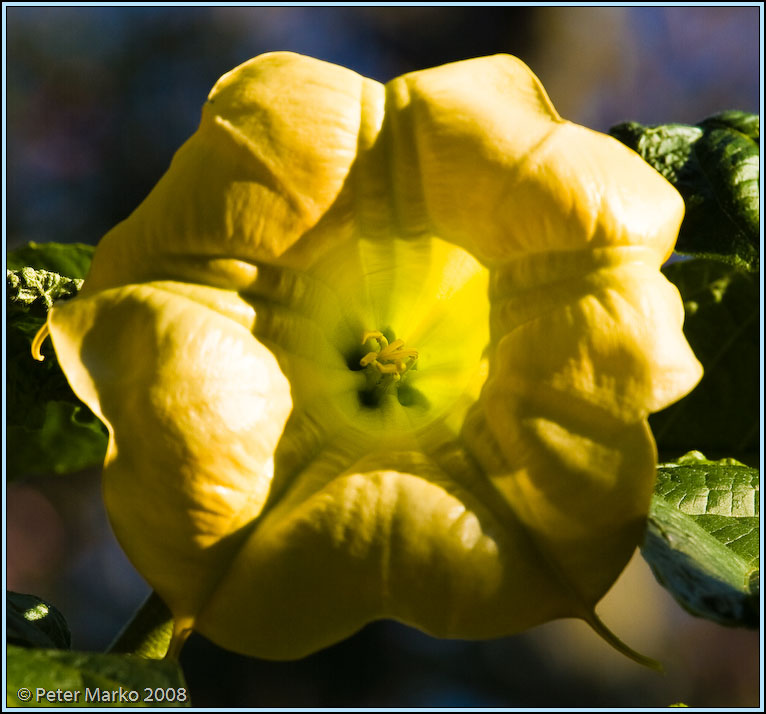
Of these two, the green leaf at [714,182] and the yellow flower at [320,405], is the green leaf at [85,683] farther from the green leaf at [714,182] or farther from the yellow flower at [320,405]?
the green leaf at [714,182]

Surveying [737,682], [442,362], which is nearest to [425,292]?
[442,362]

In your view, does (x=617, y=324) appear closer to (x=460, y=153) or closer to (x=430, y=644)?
(x=460, y=153)

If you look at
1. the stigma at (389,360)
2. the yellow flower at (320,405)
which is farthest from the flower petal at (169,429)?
the stigma at (389,360)

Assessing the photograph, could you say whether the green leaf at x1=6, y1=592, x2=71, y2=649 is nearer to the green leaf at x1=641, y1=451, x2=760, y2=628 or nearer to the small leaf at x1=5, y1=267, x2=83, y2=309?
the small leaf at x1=5, y1=267, x2=83, y2=309

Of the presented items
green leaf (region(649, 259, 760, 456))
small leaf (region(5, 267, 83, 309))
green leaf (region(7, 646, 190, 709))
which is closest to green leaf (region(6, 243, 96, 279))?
small leaf (region(5, 267, 83, 309))

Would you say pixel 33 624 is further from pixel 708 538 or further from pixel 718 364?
pixel 718 364
